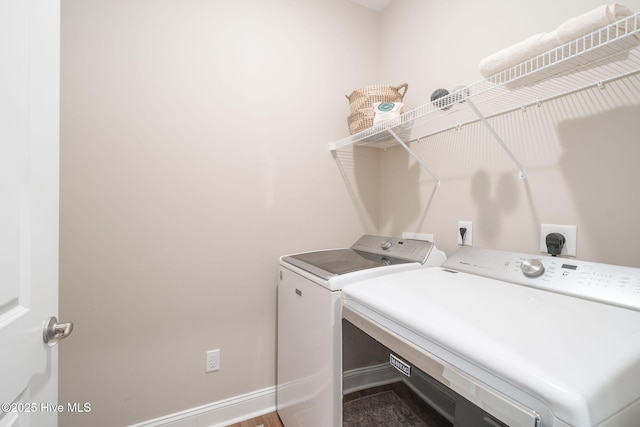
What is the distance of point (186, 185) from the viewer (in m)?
1.42

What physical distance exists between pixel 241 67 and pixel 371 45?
1.01 metres

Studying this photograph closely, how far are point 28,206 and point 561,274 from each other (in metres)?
1.48

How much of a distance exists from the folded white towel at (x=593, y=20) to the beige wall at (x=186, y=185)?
1.23 metres

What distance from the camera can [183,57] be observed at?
141cm

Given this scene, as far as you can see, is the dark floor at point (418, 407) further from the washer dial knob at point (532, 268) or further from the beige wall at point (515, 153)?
the beige wall at point (515, 153)

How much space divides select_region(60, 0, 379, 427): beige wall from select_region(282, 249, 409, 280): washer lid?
0.69 feet

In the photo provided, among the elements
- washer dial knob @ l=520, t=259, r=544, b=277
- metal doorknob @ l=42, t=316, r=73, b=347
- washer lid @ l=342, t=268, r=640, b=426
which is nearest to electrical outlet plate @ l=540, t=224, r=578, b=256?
washer dial knob @ l=520, t=259, r=544, b=277

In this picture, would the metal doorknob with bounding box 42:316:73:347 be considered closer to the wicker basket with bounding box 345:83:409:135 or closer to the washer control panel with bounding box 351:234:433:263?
the washer control panel with bounding box 351:234:433:263

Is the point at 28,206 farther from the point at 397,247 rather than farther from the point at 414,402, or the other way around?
the point at 397,247

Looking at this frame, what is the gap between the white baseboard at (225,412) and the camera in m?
1.38

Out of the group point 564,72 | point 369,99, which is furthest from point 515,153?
point 369,99

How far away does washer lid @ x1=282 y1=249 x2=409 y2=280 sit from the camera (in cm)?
115

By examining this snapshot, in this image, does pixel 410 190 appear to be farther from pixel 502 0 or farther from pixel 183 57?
pixel 183 57

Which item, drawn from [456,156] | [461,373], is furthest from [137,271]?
[456,156]
